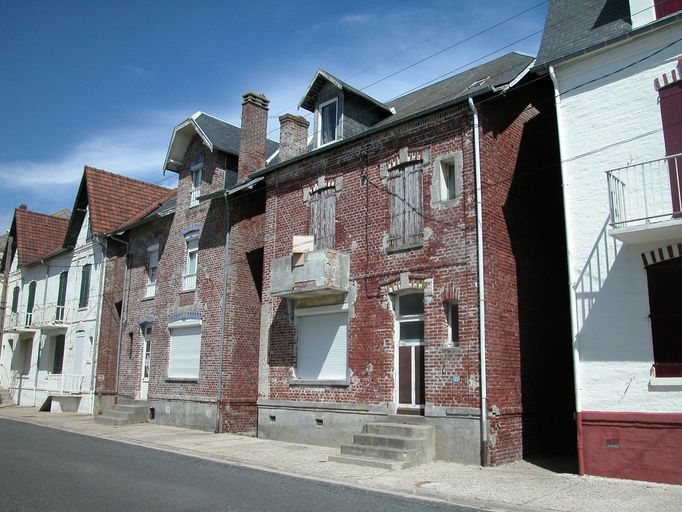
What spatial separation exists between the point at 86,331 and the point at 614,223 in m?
23.0

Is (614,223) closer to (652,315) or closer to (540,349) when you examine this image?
(652,315)

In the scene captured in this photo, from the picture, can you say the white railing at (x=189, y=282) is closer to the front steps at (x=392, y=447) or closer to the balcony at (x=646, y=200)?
the front steps at (x=392, y=447)

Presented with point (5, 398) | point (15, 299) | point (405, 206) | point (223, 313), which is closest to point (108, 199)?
point (223, 313)

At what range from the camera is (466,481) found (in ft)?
34.4

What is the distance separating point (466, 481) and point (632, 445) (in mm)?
2808

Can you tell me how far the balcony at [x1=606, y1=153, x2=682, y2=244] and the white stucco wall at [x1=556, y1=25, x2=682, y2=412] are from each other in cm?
24

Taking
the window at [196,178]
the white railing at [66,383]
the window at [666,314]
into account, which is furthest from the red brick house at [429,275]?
the white railing at [66,383]

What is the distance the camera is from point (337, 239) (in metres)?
16.0

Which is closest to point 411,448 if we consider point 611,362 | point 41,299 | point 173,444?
point 611,362

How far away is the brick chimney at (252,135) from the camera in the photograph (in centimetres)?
1988

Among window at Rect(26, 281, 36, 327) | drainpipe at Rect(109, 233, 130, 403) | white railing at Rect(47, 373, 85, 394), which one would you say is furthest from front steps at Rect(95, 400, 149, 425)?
window at Rect(26, 281, 36, 327)

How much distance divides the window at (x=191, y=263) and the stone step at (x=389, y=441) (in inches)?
401

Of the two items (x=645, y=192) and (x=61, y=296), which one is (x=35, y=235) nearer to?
(x=61, y=296)

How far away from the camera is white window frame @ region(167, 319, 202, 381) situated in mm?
20094
